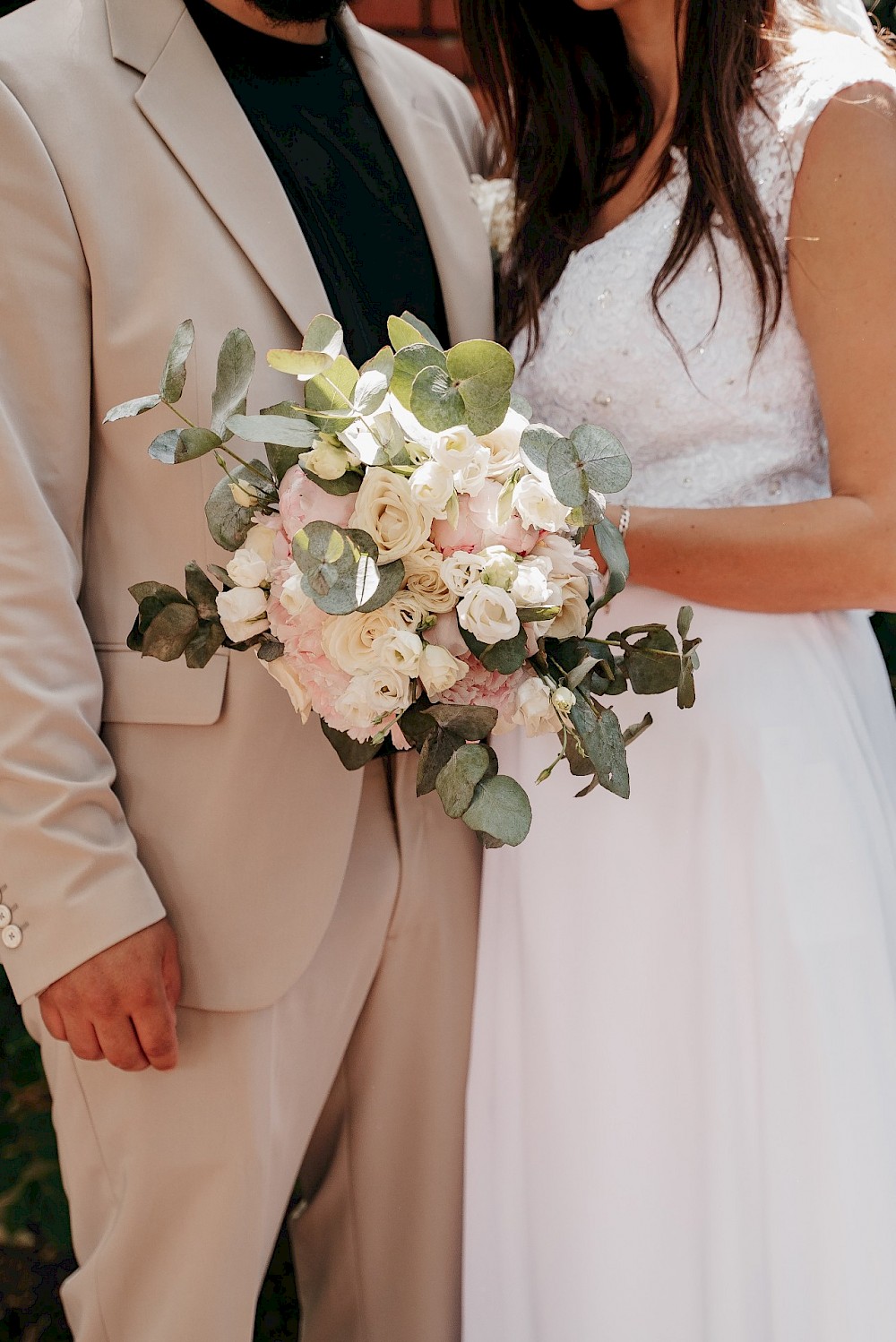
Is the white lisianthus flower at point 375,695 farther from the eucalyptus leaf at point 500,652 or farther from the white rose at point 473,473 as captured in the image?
the white rose at point 473,473

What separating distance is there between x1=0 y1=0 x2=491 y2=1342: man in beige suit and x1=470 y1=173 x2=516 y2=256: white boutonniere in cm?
29

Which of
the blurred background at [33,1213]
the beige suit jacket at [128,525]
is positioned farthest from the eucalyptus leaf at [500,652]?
the blurred background at [33,1213]

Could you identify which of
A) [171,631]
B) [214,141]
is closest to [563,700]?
[171,631]

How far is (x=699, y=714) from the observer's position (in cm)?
177

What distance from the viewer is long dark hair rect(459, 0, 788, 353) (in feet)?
6.01

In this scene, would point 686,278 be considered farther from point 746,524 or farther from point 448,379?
point 448,379

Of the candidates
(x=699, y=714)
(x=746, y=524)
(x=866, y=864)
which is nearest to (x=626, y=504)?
(x=746, y=524)

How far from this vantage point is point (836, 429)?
1741 mm

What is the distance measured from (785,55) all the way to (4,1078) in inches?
87.2

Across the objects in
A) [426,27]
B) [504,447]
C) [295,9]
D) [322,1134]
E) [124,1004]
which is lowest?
[322,1134]

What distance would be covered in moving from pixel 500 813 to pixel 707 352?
0.84m

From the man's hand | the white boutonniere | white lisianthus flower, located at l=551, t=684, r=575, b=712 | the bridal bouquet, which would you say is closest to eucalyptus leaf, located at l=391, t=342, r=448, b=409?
the bridal bouquet

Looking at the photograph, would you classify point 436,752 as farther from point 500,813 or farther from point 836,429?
point 836,429

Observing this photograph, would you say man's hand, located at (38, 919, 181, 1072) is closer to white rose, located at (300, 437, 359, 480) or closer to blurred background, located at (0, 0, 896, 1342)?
white rose, located at (300, 437, 359, 480)
